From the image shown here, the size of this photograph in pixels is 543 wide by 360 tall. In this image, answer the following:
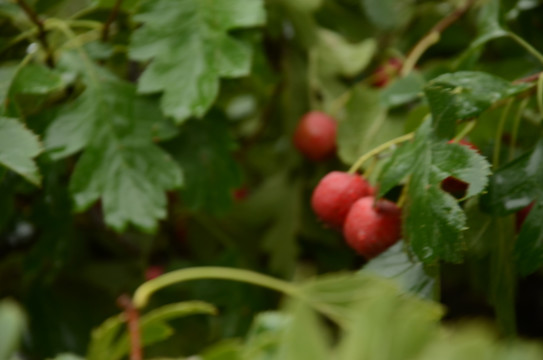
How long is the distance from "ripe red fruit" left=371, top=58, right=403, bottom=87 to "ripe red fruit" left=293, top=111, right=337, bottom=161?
102mm

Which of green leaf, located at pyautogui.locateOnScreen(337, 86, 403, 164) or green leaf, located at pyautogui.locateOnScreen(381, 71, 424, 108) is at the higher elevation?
green leaf, located at pyautogui.locateOnScreen(381, 71, 424, 108)

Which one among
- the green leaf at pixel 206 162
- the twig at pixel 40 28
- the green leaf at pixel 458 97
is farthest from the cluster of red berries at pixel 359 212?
the twig at pixel 40 28

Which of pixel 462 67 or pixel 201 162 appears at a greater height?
pixel 462 67

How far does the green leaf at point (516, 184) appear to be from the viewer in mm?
625

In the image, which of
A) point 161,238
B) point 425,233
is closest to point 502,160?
point 425,233

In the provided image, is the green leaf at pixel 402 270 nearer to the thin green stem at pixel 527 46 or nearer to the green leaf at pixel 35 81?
the thin green stem at pixel 527 46

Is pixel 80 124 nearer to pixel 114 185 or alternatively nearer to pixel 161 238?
pixel 114 185

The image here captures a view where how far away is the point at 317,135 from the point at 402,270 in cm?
33

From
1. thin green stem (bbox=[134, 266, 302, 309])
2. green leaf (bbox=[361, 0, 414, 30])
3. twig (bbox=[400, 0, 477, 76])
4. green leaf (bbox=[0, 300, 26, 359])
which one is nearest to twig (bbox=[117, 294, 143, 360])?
thin green stem (bbox=[134, 266, 302, 309])

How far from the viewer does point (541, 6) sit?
901 mm

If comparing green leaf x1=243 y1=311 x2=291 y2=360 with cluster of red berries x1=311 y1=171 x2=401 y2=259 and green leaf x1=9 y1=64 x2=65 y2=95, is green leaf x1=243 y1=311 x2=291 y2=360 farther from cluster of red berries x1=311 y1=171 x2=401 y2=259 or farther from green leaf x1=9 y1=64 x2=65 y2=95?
green leaf x1=9 y1=64 x2=65 y2=95

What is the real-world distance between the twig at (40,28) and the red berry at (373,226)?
0.48 meters

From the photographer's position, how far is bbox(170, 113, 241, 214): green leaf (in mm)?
885

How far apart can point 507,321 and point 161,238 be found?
2.25ft
